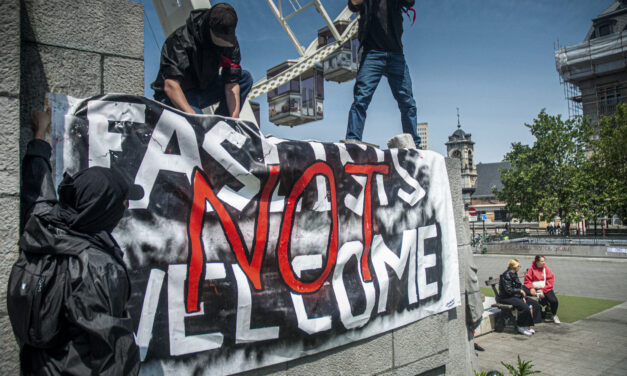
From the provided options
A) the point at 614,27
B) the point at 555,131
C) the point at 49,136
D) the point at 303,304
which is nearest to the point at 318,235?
the point at 303,304

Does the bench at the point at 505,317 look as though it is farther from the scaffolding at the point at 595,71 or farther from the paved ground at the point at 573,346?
the scaffolding at the point at 595,71

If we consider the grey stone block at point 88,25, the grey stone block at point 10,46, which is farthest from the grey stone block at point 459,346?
the grey stone block at point 10,46

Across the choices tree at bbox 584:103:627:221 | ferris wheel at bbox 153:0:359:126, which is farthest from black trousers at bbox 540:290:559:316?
tree at bbox 584:103:627:221

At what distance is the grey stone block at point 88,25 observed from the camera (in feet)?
8.09

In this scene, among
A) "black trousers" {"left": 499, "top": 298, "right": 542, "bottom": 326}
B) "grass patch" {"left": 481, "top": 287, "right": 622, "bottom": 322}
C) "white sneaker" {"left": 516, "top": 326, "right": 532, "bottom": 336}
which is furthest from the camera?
"grass patch" {"left": 481, "top": 287, "right": 622, "bottom": 322}

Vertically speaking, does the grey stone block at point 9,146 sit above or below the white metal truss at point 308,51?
below

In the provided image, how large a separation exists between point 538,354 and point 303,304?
18.6ft

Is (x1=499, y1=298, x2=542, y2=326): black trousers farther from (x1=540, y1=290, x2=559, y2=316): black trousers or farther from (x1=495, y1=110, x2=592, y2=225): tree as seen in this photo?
(x1=495, y1=110, x2=592, y2=225): tree

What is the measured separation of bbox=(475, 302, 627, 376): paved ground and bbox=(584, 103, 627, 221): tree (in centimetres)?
2804

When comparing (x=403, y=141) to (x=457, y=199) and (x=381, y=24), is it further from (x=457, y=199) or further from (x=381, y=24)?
(x=381, y=24)

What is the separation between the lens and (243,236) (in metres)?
2.87

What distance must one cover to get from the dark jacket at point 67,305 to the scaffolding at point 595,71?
61.2 m

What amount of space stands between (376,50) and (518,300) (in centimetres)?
637

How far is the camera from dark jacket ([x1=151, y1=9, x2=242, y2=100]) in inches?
126
